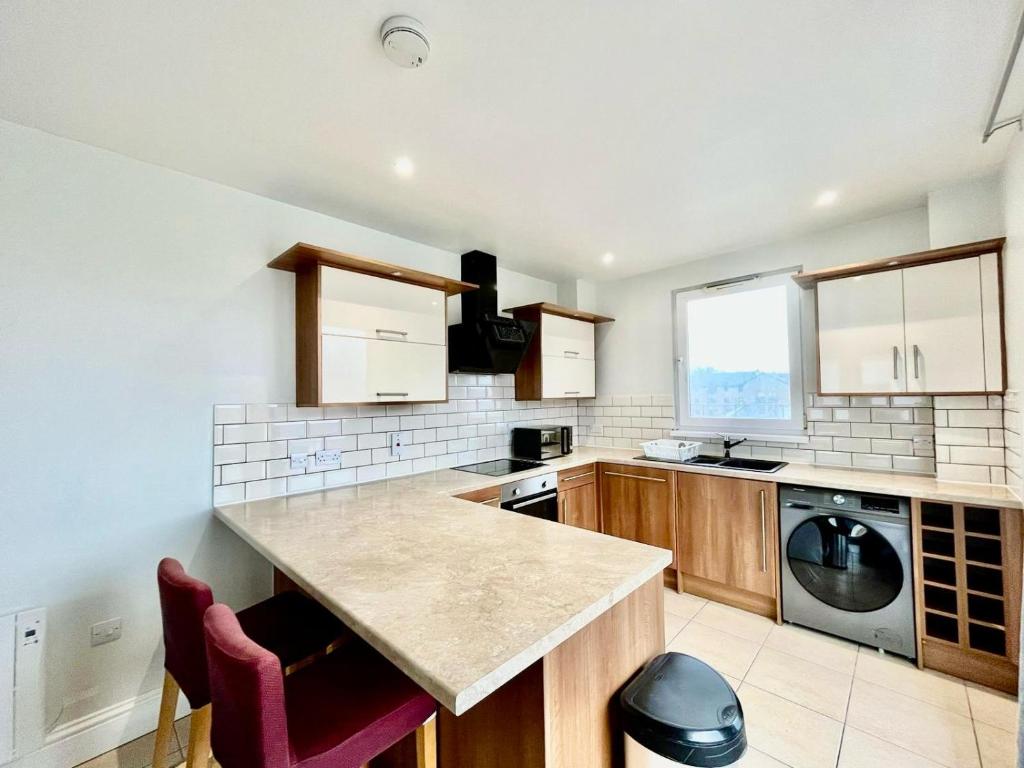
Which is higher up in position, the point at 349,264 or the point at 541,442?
the point at 349,264

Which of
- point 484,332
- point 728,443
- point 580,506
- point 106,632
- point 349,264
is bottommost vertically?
point 106,632

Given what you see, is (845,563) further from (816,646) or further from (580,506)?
(580,506)

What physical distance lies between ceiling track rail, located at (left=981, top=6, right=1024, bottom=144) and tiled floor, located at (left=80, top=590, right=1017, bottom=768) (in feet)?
7.95

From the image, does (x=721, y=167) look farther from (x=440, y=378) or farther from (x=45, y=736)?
(x=45, y=736)

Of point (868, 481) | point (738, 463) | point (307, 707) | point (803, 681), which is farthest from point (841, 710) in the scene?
point (307, 707)

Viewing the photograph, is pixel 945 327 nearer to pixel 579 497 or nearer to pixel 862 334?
pixel 862 334

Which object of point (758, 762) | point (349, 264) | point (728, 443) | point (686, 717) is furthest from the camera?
point (728, 443)

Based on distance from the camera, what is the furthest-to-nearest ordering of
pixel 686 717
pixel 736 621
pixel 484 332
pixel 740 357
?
pixel 740 357
pixel 484 332
pixel 736 621
pixel 686 717

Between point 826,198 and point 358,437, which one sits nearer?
point 826,198

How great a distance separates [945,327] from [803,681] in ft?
6.44

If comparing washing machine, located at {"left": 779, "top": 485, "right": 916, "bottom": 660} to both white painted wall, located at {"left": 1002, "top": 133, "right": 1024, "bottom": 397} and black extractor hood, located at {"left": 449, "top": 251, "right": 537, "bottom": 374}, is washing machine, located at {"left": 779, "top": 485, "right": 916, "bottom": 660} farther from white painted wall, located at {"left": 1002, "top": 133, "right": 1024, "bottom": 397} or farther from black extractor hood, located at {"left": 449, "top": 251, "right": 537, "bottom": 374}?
black extractor hood, located at {"left": 449, "top": 251, "right": 537, "bottom": 374}

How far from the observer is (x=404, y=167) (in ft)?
6.32

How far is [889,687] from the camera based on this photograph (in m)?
1.97

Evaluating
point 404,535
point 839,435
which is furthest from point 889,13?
point 839,435
